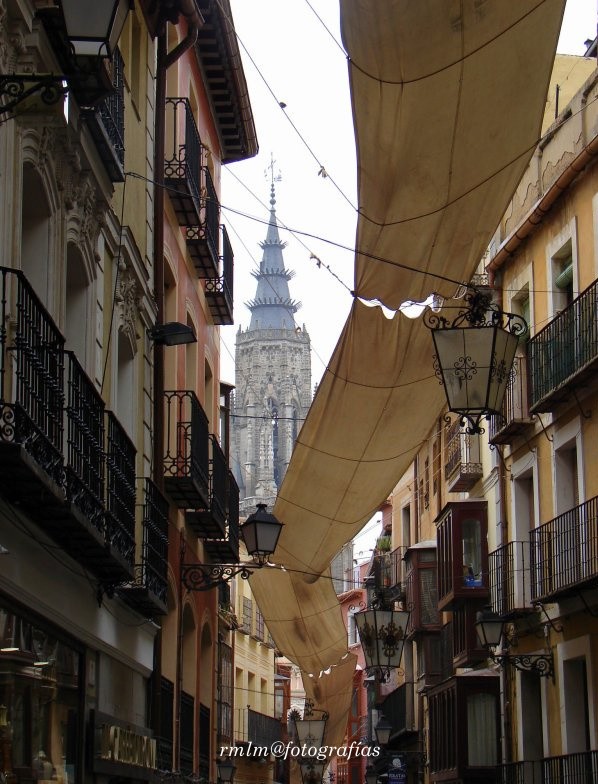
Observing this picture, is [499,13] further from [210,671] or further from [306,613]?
[210,671]

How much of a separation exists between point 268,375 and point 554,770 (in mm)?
126737

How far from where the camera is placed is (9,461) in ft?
24.7

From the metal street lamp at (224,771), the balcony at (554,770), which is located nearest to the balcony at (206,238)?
the balcony at (554,770)

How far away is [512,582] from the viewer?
2092 centimetres

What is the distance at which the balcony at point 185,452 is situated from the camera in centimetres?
1585

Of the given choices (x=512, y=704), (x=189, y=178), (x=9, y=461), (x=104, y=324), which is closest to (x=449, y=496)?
(x=512, y=704)

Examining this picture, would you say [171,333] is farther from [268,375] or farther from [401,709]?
[268,375]

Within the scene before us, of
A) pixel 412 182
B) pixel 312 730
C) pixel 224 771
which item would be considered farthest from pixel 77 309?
pixel 312 730

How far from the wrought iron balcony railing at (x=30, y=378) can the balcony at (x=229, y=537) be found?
35.9ft

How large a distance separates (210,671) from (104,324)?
10.1 m

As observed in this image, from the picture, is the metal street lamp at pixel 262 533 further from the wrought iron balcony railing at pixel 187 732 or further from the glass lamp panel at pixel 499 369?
the glass lamp panel at pixel 499 369

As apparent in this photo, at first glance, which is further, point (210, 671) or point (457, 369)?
point (210, 671)

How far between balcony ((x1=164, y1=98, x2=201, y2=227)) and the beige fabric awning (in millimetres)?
4079

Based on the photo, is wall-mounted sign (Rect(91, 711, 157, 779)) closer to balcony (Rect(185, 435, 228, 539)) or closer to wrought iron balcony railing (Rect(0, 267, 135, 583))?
wrought iron balcony railing (Rect(0, 267, 135, 583))
